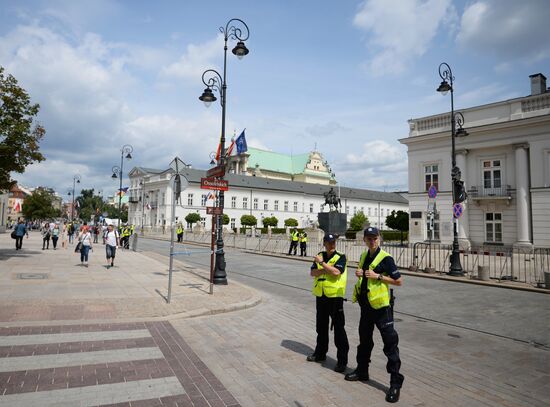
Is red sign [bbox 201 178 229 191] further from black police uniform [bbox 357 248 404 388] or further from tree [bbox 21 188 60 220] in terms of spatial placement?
tree [bbox 21 188 60 220]

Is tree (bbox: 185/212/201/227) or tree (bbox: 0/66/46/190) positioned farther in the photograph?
tree (bbox: 185/212/201/227)

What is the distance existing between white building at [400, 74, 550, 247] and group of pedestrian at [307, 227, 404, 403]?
99.2 feet

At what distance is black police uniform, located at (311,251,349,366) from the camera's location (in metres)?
4.84

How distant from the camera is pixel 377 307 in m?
4.31

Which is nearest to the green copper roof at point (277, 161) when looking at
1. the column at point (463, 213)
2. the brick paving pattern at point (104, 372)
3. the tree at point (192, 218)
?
the tree at point (192, 218)

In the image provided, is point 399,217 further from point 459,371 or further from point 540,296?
point 459,371

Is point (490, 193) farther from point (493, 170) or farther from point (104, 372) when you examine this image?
point (104, 372)

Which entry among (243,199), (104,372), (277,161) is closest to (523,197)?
(104,372)

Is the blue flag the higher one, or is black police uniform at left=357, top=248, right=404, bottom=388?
the blue flag

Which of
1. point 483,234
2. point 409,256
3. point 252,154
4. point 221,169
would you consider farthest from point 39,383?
point 252,154

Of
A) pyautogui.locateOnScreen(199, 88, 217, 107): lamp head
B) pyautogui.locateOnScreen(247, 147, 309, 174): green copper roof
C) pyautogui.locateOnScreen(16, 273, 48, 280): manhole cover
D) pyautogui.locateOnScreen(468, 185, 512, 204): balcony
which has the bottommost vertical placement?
pyautogui.locateOnScreen(16, 273, 48, 280): manhole cover

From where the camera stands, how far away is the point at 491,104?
102 ft

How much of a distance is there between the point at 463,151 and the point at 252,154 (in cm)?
7696

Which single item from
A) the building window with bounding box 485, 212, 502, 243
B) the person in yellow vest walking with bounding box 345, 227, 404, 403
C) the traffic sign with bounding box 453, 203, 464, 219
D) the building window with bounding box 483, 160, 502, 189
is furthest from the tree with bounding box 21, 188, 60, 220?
the person in yellow vest walking with bounding box 345, 227, 404, 403
